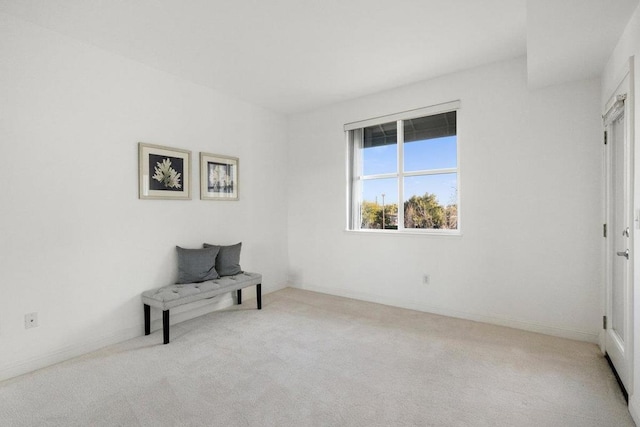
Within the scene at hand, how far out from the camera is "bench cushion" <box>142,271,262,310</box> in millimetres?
3035

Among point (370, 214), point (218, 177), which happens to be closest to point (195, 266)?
point (218, 177)

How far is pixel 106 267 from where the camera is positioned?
3.05 meters

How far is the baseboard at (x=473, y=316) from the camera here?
9.87ft

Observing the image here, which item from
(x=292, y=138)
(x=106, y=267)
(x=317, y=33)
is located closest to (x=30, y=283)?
(x=106, y=267)

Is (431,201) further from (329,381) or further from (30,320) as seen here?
(30,320)

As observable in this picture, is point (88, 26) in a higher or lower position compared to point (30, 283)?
higher

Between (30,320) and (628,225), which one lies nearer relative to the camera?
(628,225)

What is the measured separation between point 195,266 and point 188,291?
1.22 feet

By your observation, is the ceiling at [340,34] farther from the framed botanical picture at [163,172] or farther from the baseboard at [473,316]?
the baseboard at [473,316]

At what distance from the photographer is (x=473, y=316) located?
354cm

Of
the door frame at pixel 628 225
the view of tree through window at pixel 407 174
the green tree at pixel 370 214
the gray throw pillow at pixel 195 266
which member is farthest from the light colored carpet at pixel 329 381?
the green tree at pixel 370 214

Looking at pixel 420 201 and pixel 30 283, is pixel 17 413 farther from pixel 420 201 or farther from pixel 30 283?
pixel 420 201

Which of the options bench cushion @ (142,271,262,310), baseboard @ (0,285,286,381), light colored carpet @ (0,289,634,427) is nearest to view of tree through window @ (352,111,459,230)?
light colored carpet @ (0,289,634,427)

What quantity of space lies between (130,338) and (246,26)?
314 centimetres
